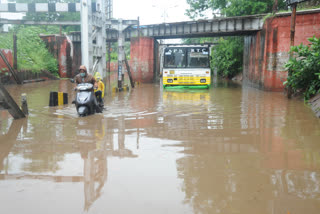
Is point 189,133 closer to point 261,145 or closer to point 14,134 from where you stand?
point 261,145

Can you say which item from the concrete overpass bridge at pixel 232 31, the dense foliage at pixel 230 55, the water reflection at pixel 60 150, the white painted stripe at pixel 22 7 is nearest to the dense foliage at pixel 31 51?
the white painted stripe at pixel 22 7

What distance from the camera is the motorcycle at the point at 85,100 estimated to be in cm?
896

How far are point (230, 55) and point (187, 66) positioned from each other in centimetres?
1823

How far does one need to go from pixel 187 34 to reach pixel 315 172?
2602 centimetres

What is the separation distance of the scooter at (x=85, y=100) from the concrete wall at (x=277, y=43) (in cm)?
1226

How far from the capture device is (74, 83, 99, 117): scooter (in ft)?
29.4

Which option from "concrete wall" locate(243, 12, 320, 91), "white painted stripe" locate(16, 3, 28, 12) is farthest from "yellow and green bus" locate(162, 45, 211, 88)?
"white painted stripe" locate(16, 3, 28, 12)

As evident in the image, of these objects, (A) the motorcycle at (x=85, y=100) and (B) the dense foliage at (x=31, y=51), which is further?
(B) the dense foliage at (x=31, y=51)

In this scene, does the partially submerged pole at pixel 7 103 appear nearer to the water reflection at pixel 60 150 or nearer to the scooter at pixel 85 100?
the water reflection at pixel 60 150

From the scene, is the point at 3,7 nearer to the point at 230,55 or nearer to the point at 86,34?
the point at 86,34

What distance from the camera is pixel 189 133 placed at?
680 centimetres

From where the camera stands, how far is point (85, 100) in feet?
29.5

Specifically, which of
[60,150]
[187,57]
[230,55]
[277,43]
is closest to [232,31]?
[277,43]

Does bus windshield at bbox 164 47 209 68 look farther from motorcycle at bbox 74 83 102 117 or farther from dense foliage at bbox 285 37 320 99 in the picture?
motorcycle at bbox 74 83 102 117
